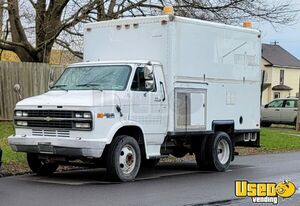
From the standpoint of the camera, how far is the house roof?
213 ft

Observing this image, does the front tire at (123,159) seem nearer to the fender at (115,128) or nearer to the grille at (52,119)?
the fender at (115,128)

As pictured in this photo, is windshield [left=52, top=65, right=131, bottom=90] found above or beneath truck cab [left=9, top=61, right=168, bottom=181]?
above

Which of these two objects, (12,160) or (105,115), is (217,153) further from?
(12,160)

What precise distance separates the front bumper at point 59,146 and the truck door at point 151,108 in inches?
46.9

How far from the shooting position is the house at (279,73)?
63938 millimetres

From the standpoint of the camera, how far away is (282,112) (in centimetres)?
3369

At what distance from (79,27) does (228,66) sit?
9.76 m

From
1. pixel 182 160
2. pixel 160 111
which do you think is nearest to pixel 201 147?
pixel 160 111

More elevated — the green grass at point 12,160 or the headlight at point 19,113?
the headlight at point 19,113

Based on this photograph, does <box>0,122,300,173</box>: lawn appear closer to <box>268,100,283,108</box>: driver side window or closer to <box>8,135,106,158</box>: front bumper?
<box>8,135,106,158</box>: front bumper

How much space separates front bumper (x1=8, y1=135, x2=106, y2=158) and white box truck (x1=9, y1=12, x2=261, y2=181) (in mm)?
19

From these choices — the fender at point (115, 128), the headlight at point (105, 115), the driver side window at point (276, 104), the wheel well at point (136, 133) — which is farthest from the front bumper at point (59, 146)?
the driver side window at point (276, 104)

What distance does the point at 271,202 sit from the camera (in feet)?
31.1

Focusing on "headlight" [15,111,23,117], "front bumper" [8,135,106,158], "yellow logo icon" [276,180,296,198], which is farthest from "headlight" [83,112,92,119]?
"yellow logo icon" [276,180,296,198]
